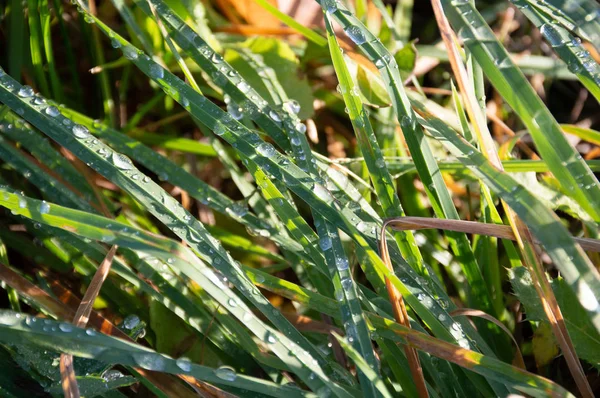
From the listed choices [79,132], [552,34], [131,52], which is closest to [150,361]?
[79,132]

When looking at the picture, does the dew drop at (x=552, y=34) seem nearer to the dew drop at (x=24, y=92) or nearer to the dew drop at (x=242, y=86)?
the dew drop at (x=242, y=86)

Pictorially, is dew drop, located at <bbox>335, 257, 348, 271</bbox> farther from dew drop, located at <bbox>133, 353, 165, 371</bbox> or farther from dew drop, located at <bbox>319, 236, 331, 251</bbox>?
dew drop, located at <bbox>133, 353, 165, 371</bbox>

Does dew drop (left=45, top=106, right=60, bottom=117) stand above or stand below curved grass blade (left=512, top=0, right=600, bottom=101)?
below

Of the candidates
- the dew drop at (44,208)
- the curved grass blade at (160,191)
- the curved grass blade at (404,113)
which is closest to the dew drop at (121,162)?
the curved grass blade at (160,191)

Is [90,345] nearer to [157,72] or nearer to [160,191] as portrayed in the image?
[160,191]

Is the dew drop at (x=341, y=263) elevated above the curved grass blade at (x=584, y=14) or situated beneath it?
situated beneath

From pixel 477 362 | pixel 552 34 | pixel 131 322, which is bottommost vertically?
pixel 131 322

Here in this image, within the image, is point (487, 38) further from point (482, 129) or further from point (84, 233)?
point (84, 233)

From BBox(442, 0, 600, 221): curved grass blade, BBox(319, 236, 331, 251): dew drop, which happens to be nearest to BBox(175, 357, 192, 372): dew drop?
BBox(319, 236, 331, 251): dew drop
